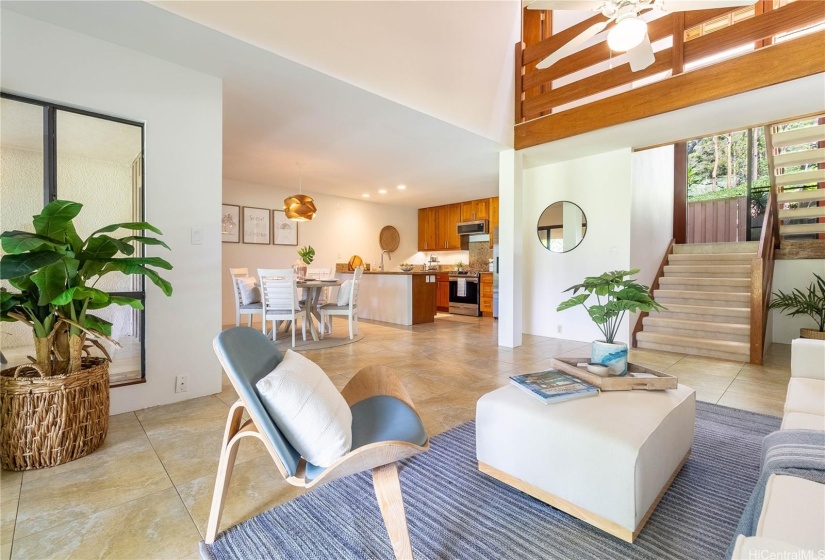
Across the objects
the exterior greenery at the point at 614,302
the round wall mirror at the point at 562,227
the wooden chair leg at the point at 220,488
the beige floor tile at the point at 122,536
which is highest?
the round wall mirror at the point at 562,227

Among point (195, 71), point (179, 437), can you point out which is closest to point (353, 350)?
point (179, 437)

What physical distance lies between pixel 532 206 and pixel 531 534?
15.4 feet

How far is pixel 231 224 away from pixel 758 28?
267 inches

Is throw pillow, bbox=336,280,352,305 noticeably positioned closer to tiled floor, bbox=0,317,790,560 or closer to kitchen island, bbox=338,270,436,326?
kitchen island, bbox=338,270,436,326

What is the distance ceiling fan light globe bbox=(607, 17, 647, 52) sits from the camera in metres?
2.20

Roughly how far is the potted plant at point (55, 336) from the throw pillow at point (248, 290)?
2802 mm

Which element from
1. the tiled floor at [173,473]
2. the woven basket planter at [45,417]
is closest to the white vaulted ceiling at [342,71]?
the woven basket planter at [45,417]

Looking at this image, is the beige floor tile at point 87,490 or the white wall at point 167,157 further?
the white wall at point 167,157

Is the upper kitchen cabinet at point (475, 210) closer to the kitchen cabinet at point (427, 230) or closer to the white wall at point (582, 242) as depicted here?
the kitchen cabinet at point (427, 230)

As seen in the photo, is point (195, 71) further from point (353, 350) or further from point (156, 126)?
point (353, 350)

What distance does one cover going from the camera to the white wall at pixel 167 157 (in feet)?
7.09

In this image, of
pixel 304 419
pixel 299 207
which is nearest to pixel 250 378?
pixel 304 419

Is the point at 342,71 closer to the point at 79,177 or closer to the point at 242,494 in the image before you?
the point at 79,177

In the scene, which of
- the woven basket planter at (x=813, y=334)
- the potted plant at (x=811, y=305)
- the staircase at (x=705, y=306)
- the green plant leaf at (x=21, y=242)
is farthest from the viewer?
the staircase at (x=705, y=306)
